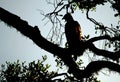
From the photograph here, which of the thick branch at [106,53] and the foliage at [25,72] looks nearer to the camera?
the thick branch at [106,53]

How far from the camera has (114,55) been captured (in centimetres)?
550

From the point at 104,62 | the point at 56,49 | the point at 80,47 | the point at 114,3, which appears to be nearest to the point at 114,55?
the point at 104,62

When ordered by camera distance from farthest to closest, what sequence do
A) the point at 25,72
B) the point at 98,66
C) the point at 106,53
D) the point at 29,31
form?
the point at 25,72 → the point at 106,53 → the point at 98,66 → the point at 29,31

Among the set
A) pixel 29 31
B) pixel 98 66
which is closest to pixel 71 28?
pixel 98 66

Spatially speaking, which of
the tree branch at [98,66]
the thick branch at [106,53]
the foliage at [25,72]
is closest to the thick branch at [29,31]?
the tree branch at [98,66]

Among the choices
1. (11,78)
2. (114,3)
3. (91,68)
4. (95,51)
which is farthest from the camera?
(11,78)

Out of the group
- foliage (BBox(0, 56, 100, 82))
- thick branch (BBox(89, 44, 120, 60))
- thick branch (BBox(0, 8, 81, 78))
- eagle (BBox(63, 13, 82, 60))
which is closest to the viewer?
thick branch (BBox(0, 8, 81, 78))

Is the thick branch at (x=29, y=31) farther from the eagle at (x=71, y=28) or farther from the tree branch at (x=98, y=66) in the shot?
the eagle at (x=71, y=28)

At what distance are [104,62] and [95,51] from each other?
1.11m

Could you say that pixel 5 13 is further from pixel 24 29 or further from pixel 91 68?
pixel 91 68

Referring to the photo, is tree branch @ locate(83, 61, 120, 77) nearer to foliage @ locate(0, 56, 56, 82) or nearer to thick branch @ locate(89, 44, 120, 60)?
thick branch @ locate(89, 44, 120, 60)

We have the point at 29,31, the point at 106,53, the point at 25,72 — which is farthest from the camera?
the point at 25,72

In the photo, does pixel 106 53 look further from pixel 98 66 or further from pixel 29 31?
pixel 29 31

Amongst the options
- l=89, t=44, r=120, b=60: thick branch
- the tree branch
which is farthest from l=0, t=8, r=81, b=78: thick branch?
l=89, t=44, r=120, b=60: thick branch
